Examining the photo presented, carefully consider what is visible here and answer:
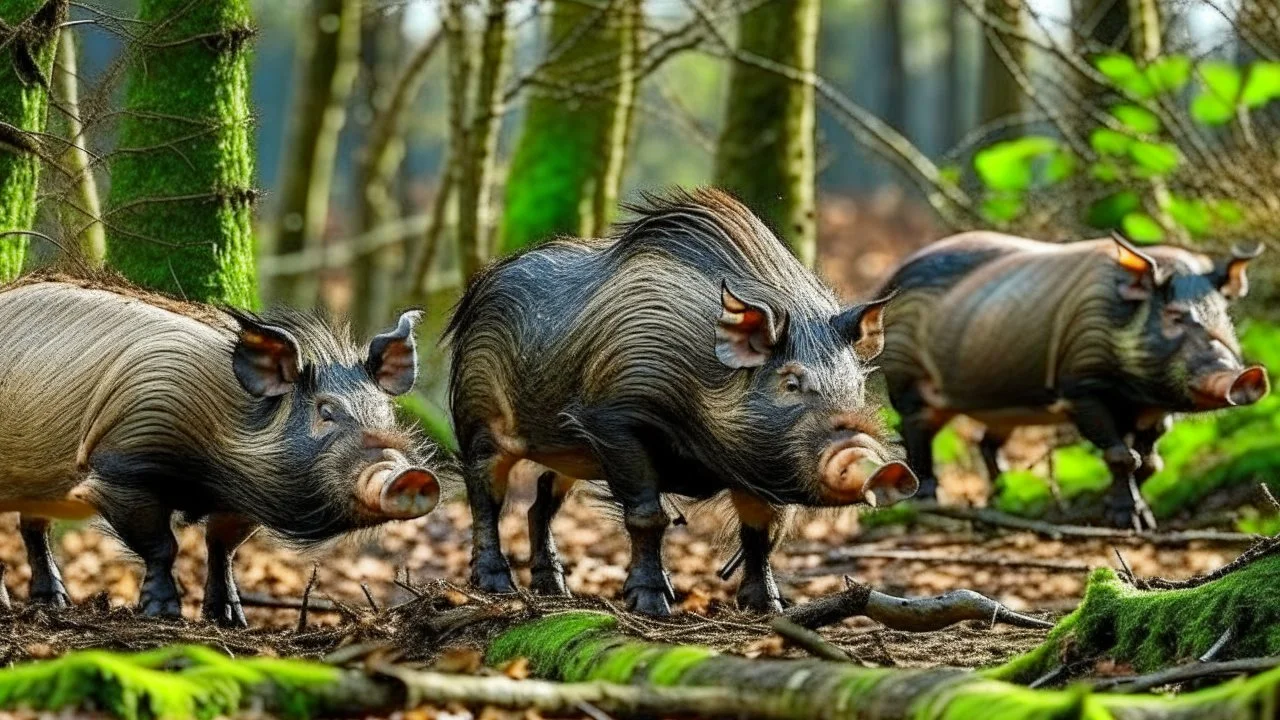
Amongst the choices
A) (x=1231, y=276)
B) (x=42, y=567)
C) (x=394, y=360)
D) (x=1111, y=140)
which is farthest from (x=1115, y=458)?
(x=42, y=567)

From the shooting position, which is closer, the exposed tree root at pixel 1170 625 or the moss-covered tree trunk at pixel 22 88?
the exposed tree root at pixel 1170 625

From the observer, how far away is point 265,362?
7.63 meters

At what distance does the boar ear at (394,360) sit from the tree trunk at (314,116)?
1116cm

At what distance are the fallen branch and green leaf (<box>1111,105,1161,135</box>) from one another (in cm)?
762

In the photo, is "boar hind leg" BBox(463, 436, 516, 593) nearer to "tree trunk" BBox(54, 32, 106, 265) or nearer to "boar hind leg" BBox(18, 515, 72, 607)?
"boar hind leg" BBox(18, 515, 72, 607)

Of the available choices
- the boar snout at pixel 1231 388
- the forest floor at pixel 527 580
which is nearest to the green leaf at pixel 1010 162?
the forest floor at pixel 527 580

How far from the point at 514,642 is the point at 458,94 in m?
8.73

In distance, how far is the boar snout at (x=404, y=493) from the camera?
6.90 meters

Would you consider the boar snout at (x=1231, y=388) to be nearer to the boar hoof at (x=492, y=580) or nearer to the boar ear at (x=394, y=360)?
the boar hoof at (x=492, y=580)

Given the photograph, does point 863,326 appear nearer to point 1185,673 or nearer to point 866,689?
point 1185,673

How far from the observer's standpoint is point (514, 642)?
6500mm

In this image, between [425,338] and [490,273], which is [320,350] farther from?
[425,338]

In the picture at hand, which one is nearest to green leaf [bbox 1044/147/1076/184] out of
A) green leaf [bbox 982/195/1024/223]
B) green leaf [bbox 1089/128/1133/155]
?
green leaf [bbox 982/195/1024/223]

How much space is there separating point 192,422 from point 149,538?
47 centimetres
